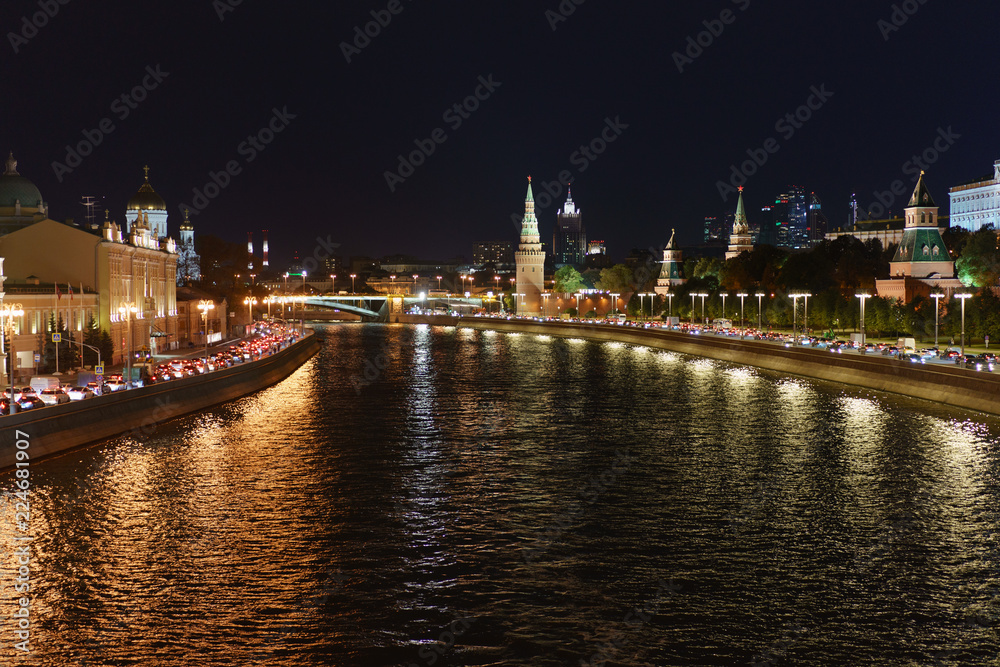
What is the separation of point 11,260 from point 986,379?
4203 cm

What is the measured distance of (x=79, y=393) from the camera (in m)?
30.7

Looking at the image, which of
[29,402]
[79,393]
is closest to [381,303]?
[79,393]

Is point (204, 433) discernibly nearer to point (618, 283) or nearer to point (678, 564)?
point (678, 564)

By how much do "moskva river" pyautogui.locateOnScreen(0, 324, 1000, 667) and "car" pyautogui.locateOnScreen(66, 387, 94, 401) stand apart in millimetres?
1833

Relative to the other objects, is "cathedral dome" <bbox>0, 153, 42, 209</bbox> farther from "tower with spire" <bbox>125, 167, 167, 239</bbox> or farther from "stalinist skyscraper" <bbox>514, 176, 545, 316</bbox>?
"stalinist skyscraper" <bbox>514, 176, 545, 316</bbox>

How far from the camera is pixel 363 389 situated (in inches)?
1836

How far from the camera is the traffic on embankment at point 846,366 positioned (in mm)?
36469

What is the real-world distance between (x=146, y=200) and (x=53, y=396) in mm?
63455

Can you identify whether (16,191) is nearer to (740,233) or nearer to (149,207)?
(149,207)

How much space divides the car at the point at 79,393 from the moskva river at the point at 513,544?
1.83 m

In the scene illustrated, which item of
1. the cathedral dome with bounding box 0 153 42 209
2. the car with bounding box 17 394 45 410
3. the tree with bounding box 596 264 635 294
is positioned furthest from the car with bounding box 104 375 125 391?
the tree with bounding box 596 264 635 294

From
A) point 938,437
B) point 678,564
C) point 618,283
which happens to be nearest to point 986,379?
point 938,437

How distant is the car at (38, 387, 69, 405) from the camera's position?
29.1 m

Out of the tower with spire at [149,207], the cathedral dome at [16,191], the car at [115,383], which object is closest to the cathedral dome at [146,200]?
the tower with spire at [149,207]
